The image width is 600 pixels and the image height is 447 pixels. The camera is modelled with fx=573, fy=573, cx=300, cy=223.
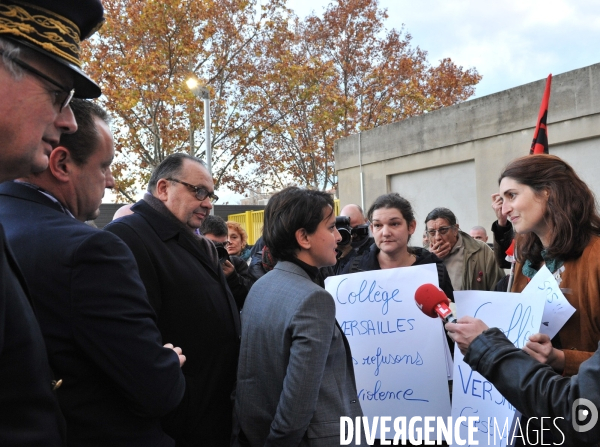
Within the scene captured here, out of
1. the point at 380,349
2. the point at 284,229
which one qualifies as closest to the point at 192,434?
the point at 284,229

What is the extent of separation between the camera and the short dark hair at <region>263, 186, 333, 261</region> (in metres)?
2.65

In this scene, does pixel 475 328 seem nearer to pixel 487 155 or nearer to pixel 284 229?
pixel 284 229

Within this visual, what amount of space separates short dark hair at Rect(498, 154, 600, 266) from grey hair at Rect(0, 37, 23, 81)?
6.96ft

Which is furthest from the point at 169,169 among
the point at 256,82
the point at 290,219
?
the point at 256,82

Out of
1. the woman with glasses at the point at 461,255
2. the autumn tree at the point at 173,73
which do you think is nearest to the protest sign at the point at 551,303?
the woman with glasses at the point at 461,255

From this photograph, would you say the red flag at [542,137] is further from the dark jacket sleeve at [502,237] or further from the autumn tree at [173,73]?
the autumn tree at [173,73]

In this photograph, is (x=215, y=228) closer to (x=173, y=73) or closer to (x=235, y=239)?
(x=235, y=239)

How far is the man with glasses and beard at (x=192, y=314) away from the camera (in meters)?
2.47

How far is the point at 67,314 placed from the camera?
1641 mm

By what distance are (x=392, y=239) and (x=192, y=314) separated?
5.65ft

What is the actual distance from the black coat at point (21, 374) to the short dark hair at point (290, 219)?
145cm

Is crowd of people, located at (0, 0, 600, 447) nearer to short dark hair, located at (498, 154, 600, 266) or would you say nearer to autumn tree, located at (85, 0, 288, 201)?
short dark hair, located at (498, 154, 600, 266)

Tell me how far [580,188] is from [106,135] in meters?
2.00

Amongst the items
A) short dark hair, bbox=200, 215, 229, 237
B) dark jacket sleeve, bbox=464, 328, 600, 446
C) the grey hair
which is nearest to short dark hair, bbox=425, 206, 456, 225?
short dark hair, bbox=200, 215, 229, 237
